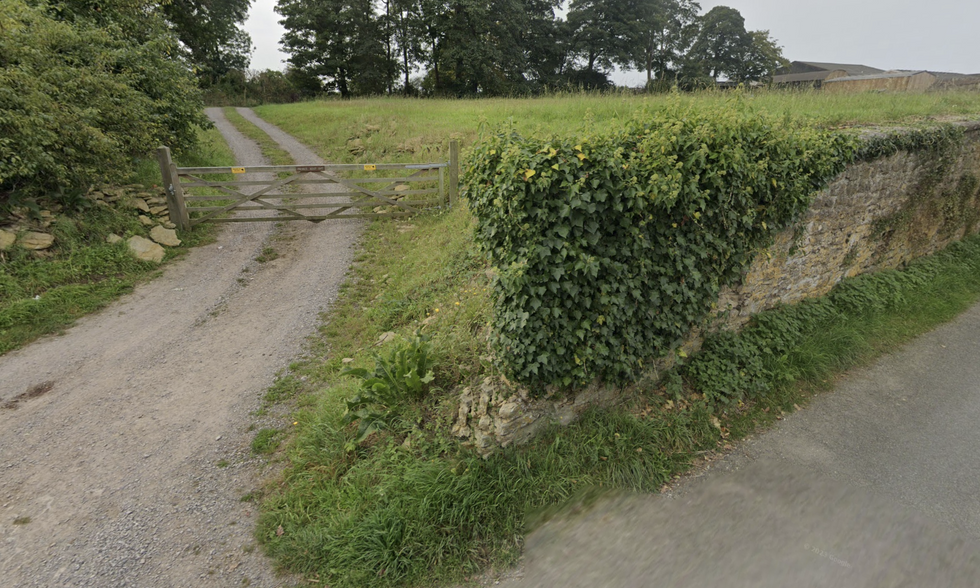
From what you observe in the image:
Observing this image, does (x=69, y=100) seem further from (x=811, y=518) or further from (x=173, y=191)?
(x=811, y=518)

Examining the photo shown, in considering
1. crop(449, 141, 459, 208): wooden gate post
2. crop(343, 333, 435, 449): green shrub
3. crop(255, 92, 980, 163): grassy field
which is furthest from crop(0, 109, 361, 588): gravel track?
crop(255, 92, 980, 163): grassy field

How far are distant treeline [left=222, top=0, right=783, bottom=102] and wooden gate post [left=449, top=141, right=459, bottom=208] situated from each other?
98.4ft

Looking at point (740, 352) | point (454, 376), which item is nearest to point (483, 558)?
point (454, 376)

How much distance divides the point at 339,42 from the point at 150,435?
44.6 metres

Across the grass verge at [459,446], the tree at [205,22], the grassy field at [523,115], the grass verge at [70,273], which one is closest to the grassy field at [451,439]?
the grass verge at [459,446]

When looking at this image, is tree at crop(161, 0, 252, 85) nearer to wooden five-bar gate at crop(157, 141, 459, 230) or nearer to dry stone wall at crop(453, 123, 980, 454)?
wooden five-bar gate at crop(157, 141, 459, 230)

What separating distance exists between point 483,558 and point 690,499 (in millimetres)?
1759

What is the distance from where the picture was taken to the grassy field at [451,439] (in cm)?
364

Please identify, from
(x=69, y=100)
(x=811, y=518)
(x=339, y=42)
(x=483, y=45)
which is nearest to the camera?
(x=811, y=518)

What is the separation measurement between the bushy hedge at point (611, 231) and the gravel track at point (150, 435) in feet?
8.87

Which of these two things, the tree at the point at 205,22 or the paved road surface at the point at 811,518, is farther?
the tree at the point at 205,22

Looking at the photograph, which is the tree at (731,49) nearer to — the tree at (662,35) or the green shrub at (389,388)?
the tree at (662,35)

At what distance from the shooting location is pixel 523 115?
14617mm

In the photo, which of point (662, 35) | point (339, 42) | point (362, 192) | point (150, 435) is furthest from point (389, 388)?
point (662, 35)
